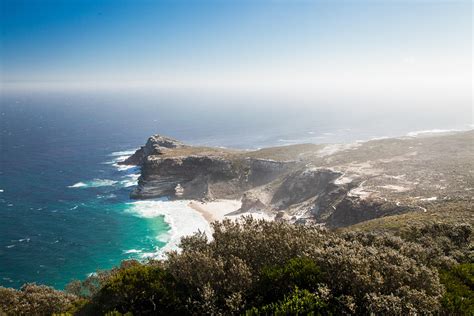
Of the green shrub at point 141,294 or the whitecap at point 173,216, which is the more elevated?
the green shrub at point 141,294

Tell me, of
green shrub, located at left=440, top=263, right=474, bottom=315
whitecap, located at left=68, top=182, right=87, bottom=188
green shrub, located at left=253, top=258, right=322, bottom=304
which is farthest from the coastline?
green shrub, located at left=440, top=263, right=474, bottom=315

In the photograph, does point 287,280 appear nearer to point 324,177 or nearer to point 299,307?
point 299,307

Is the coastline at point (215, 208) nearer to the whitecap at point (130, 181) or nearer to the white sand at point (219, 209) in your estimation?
the white sand at point (219, 209)

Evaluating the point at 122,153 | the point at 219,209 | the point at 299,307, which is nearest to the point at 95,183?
the point at 219,209

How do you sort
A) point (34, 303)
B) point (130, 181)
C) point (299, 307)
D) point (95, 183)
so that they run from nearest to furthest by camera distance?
point (299, 307) → point (34, 303) → point (95, 183) → point (130, 181)

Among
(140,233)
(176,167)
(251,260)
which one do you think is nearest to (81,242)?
(140,233)

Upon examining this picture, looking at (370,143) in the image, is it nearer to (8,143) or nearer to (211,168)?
(211,168)

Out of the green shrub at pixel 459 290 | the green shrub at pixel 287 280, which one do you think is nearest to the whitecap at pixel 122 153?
the green shrub at pixel 287 280
